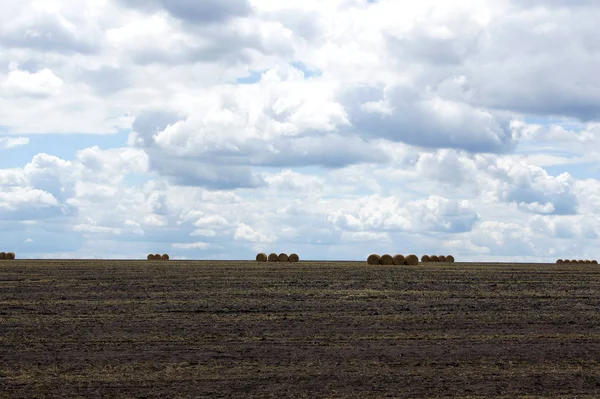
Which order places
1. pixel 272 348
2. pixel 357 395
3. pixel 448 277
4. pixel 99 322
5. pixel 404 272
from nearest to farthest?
pixel 357 395 → pixel 272 348 → pixel 99 322 → pixel 448 277 → pixel 404 272

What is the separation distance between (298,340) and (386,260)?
93.9 feet

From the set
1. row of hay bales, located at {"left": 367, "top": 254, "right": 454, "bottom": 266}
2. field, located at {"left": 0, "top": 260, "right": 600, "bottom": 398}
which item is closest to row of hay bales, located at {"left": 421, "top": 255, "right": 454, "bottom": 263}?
row of hay bales, located at {"left": 367, "top": 254, "right": 454, "bottom": 266}

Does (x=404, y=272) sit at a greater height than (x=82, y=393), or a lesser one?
greater

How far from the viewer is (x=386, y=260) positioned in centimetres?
4678

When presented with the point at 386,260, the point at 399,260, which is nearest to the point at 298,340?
the point at 399,260

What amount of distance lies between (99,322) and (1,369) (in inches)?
192

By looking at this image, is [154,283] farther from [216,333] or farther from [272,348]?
[272,348]

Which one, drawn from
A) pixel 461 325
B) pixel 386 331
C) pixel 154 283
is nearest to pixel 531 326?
pixel 461 325

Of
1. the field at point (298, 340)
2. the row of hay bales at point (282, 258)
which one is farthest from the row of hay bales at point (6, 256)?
the field at point (298, 340)

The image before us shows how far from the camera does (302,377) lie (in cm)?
1523

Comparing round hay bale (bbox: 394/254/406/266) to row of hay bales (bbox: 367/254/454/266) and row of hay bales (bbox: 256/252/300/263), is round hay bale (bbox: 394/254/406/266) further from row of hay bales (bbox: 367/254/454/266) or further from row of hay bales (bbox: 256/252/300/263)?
row of hay bales (bbox: 256/252/300/263)

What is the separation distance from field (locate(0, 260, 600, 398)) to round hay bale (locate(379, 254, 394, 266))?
15.9 m

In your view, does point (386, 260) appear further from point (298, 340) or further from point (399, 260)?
point (298, 340)

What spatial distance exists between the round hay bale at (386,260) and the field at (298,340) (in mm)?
15896
